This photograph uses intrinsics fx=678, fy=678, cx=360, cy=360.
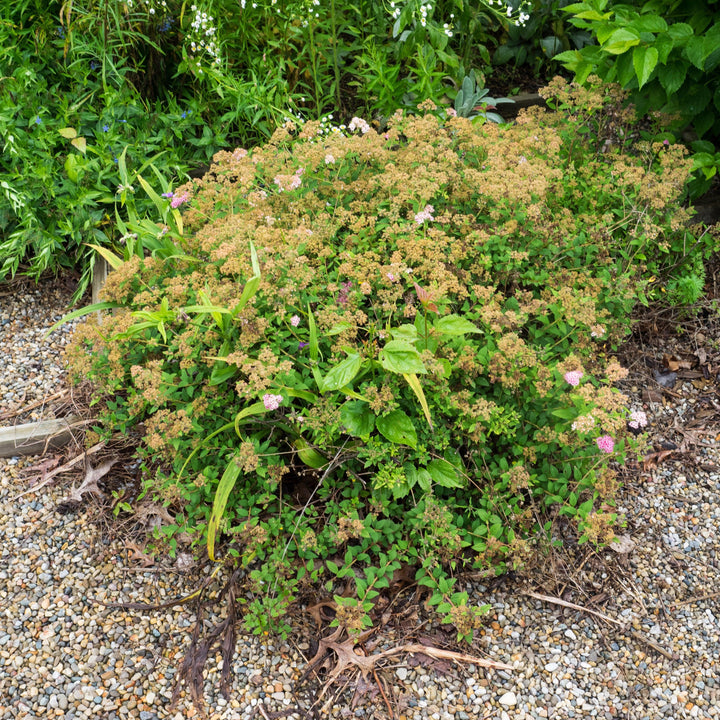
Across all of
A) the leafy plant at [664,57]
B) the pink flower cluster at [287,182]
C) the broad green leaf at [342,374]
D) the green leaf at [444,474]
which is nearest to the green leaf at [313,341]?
the broad green leaf at [342,374]

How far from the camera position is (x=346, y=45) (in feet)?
13.2

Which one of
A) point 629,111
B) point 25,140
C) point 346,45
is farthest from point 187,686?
point 346,45

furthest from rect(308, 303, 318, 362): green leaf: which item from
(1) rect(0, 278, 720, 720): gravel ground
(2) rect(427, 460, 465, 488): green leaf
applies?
(1) rect(0, 278, 720, 720): gravel ground

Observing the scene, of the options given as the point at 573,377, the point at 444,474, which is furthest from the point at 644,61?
the point at 444,474

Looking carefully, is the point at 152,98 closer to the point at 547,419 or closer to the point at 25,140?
the point at 25,140

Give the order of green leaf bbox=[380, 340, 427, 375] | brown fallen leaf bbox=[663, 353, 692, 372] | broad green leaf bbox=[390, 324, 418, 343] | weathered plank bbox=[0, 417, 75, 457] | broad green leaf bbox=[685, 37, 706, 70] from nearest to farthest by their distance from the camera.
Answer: green leaf bbox=[380, 340, 427, 375] < broad green leaf bbox=[390, 324, 418, 343] < broad green leaf bbox=[685, 37, 706, 70] < weathered plank bbox=[0, 417, 75, 457] < brown fallen leaf bbox=[663, 353, 692, 372]

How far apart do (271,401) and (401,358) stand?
39cm

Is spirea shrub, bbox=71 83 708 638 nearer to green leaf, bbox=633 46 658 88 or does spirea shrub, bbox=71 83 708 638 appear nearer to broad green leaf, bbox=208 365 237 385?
broad green leaf, bbox=208 365 237 385

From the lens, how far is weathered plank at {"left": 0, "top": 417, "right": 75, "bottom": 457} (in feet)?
9.28

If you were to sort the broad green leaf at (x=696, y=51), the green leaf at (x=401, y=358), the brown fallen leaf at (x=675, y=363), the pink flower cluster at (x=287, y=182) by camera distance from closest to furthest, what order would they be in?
the green leaf at (x=401, y=358)
the pink flower cluster at (x=287, y=182)
the broad green leaf at (x=696, y=51)
the brown fallen leaf at (x=675, y=363)

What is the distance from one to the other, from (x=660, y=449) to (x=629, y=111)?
148cm

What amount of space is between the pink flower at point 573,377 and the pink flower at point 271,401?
856 mm

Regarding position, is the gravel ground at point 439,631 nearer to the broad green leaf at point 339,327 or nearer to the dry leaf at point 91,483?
the dry leaf at point 91,483

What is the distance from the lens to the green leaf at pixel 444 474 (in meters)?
2.12
